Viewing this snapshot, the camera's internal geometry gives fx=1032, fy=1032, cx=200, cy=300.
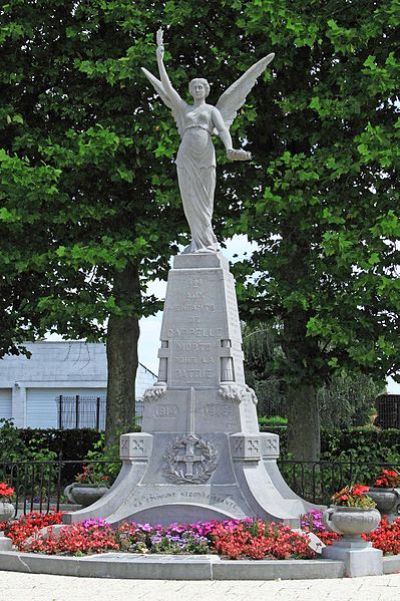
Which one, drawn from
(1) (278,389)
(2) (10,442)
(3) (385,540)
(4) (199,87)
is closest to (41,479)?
(2) (10,442)

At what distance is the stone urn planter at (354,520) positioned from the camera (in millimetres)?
11422

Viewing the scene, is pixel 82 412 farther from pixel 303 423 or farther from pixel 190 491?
pixel 190 491

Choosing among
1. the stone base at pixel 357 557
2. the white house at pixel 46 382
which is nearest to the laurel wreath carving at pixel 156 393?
the stone base at pixel 357 557

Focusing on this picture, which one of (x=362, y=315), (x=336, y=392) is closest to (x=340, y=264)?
(x=362, y=315)

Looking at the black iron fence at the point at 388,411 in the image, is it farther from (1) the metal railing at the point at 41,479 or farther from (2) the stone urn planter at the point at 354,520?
(2) the stone urn planter at the point at 354,520

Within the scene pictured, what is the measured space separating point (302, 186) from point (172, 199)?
2.55 meters

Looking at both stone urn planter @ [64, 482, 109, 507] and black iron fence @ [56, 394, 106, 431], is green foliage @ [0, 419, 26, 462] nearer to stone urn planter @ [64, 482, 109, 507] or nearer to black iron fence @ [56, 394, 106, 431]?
stone urn planter @ [64, 482, 109, 507]

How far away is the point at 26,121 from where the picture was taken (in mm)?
21844

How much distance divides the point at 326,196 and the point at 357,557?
966cm

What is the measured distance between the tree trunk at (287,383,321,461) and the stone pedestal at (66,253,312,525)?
5428 millimetres

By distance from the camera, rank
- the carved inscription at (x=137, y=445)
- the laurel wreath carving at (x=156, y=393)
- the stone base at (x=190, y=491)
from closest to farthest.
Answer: the stone base at (x=190, y=491) → the carved inscription at (x=137, y=445) → the laurel wreath carving at (x=156, y=393)

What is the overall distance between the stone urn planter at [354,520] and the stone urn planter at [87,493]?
488cm

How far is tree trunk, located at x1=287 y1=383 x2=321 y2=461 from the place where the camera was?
20078 millimetres

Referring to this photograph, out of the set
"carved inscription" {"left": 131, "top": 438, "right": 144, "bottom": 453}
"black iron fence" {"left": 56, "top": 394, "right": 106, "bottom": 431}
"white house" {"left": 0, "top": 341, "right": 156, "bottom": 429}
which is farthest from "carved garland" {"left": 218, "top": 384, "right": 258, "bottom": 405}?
"white house" {"left": 0, "top": 341, "right": 156, "bottom": 429}
